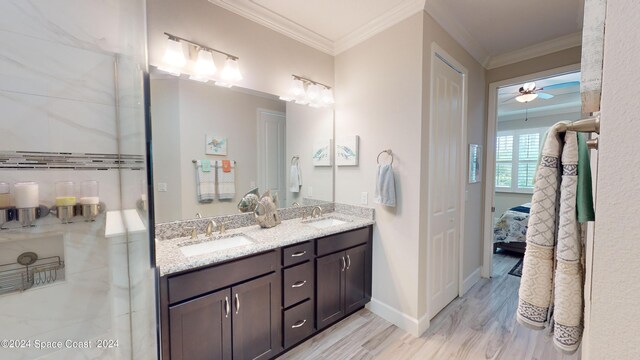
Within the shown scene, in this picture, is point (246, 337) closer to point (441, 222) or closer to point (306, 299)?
point (306, 299)

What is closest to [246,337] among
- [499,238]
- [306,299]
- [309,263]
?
[306,299]

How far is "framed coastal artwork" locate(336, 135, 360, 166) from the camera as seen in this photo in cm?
239

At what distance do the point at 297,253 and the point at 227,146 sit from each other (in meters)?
1.01

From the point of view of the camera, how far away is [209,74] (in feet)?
5.74

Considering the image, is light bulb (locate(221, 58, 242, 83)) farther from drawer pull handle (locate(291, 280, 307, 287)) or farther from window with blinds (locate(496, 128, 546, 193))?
window with blinds (locate(496, 128, 546, 193))

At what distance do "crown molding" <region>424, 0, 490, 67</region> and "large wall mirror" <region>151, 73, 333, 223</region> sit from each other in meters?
1.21

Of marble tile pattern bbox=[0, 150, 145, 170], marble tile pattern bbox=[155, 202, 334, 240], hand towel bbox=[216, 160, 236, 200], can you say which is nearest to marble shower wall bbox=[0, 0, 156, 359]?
marble tile pattern bbox=[0, 150, 145, 170]

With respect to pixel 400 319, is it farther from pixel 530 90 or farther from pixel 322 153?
pixel 530 90

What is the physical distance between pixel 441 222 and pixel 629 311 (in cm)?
197

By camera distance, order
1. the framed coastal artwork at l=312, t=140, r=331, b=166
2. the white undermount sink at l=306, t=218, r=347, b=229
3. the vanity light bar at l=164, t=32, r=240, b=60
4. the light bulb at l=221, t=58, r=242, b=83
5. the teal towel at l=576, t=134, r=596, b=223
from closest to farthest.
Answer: the teal towel at l=576, t=134, r=596, b=223, the vanity light bar at l=164, t=32, r=240, b=60, the light bulb at l=221, t=58, r=242, b=83, the white undermount sink at l=306, t=218, r=347, b=229, the framed coastal artwork at l=312, t=140, r=331, b=166

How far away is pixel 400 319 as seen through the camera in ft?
6.86

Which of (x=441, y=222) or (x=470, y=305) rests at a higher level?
(x=441, y=222)

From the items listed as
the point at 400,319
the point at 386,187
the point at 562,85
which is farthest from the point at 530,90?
the point at 400,319

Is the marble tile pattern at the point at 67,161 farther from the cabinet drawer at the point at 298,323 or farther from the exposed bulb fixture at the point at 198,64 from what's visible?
the cabinet drawer at the point at 298,323
